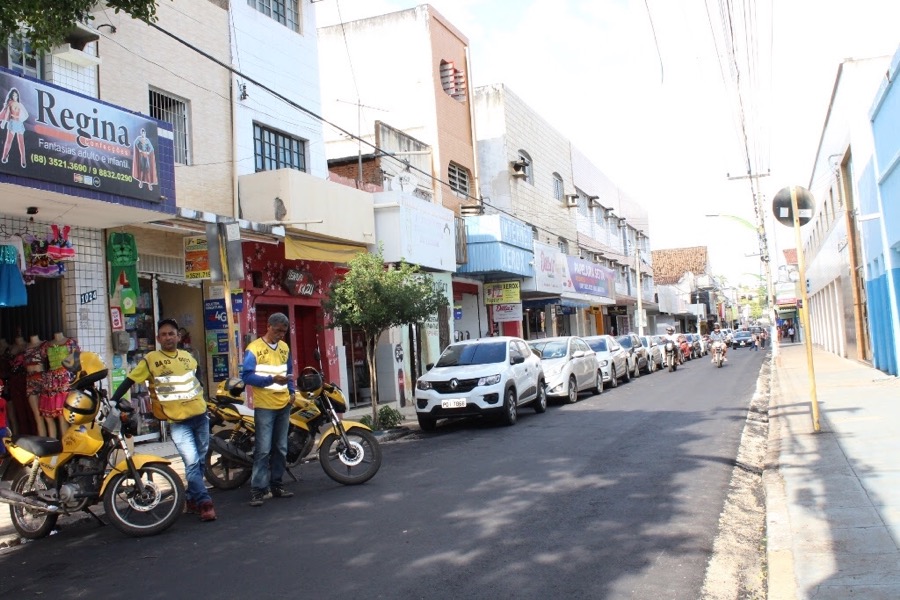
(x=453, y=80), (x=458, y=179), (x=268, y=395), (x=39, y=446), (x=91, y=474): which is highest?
(x=453, y=80)

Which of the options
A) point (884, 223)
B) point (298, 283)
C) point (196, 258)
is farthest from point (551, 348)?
point (196, 258)

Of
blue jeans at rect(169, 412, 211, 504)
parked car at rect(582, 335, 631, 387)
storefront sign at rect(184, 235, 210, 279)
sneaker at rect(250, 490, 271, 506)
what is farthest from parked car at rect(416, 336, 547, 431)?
blue jeans at rect(169, 412, 211, 504)

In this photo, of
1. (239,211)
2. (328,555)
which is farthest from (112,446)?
(239,211)

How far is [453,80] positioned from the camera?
26922mm

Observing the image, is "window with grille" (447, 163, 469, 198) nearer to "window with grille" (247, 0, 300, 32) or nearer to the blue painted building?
"window with grille" (247, 0, 300, 32)

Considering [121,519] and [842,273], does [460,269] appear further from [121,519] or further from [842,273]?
[121,519]

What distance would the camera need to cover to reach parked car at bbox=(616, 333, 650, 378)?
1027 inches

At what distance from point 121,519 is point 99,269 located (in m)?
6.59

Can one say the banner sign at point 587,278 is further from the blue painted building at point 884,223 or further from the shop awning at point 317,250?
the shop awning at point 317,250

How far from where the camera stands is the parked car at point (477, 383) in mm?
13430

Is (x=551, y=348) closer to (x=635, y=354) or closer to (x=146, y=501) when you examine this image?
(x=635, y=354)

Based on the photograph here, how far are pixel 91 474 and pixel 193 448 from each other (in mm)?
848

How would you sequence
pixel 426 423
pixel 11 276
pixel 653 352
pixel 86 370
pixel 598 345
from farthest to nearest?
pixel 653 352
pixel 598 345
pixel 426 423
pixel 11 276
pixel 86 370

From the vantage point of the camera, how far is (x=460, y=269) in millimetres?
23578
